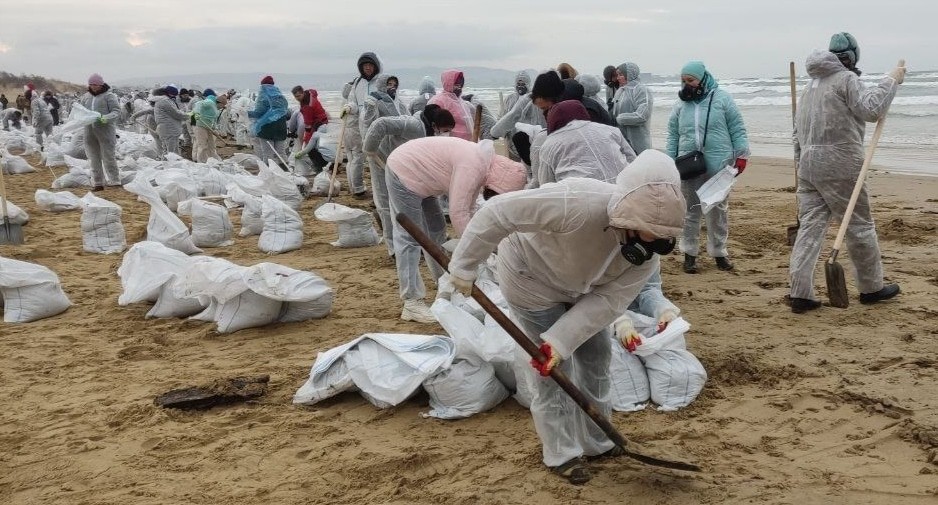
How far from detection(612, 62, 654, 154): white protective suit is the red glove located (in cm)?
488

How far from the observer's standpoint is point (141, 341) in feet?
16.0

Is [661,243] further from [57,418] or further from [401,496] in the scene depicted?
[57,418]

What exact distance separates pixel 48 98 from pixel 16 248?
671 inches

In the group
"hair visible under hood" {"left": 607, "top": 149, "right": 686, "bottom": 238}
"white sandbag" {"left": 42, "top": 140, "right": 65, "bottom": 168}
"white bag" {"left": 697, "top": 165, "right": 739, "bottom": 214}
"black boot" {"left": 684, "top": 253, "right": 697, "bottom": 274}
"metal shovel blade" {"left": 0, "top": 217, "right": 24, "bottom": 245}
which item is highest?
"hair visible under hood" {"left": 607, "top": 149, "right": 686, "bottom": 238}

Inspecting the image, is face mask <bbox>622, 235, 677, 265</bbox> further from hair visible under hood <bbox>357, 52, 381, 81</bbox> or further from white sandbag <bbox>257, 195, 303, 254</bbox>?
hair visible under hood <bbox>357, 52, 381, 81</bbox>

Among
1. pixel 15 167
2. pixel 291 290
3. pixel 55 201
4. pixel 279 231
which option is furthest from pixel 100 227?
pixel 15 167

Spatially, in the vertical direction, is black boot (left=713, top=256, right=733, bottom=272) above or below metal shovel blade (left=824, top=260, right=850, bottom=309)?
below

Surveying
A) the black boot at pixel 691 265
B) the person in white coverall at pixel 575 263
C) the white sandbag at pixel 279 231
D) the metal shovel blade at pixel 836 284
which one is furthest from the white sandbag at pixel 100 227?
the metal shovel blade at pixel 836 284

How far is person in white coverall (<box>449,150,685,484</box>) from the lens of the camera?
229cm

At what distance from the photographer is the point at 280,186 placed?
375 inches

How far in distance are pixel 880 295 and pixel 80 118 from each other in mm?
9658

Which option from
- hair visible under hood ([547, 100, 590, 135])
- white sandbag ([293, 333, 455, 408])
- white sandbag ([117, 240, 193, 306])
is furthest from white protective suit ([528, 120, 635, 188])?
white sandbag ([117, 240, 193, 306])

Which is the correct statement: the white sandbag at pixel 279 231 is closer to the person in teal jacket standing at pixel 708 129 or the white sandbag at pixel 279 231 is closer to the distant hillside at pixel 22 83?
the person in teal jacket standing at pixel 708 129

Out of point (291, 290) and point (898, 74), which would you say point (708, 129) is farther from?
point (291, 290)
